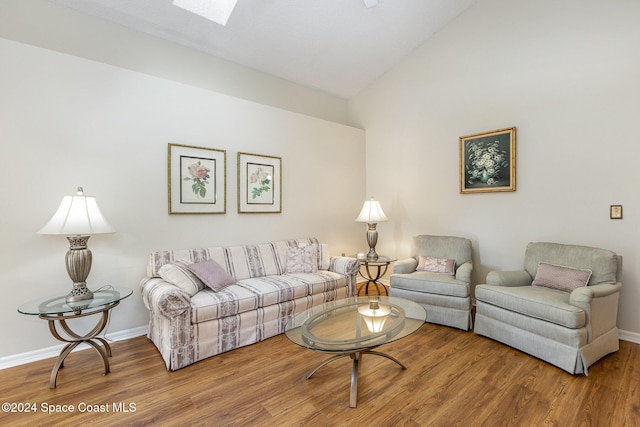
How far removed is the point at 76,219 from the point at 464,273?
345 centimetres

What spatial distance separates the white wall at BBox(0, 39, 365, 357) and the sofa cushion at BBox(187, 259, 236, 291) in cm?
49

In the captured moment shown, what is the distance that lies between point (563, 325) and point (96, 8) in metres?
4.77

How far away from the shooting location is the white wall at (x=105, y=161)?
2414 millimetres

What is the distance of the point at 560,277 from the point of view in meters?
2.72

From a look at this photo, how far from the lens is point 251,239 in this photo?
3.75 metres

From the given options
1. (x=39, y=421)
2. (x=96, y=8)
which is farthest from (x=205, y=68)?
(x=39, y=421)

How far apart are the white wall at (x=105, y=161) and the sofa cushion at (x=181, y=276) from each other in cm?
48

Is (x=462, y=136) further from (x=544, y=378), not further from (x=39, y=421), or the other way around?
(x=39, y=421)

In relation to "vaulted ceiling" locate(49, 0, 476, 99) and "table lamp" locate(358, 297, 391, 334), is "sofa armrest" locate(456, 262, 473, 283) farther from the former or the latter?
"vaulted ceiling" locate(49, 0, 476, 99)

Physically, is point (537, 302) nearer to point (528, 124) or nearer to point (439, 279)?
point (439, 279)

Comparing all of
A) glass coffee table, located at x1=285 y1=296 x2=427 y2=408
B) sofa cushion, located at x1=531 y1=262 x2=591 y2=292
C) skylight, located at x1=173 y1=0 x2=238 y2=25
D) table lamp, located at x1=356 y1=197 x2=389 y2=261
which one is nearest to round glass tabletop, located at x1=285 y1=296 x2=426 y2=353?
glass coffee table, located at x1=285 y1=296 x2=427 y2=408

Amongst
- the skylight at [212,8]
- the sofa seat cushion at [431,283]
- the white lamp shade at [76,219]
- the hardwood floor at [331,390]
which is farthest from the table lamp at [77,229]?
the sofa seat cushion at [431,283]

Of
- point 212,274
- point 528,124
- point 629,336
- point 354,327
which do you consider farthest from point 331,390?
point 528,124

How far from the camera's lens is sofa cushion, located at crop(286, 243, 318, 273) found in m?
3.59
